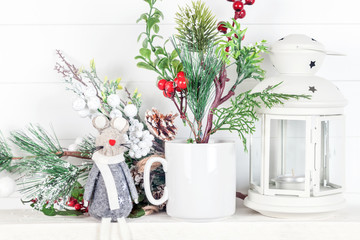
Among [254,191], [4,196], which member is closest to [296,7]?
[254,191]

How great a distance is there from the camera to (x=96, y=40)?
1030 millimetres

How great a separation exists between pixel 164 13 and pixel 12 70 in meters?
0.33

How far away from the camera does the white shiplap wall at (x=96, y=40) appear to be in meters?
1.03

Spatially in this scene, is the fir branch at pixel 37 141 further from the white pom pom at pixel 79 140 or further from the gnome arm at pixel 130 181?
the gnome arm at pixel 130 181

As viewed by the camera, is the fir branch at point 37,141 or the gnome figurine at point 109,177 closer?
the gnome figurine at point 109,177

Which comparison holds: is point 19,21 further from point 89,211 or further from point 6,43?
point 89,211

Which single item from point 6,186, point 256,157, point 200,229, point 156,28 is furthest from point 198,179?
point 6,186

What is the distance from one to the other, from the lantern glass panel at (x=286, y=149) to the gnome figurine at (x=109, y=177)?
285 millimetres

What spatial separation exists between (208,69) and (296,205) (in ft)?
0.94

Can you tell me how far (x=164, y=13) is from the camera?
1026 mm

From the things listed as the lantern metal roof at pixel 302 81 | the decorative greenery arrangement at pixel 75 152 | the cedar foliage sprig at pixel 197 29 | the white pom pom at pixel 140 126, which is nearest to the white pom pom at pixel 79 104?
the decorative greenery arrangement at pixel 75 152

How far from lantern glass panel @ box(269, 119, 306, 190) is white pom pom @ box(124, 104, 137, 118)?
27 centimetres

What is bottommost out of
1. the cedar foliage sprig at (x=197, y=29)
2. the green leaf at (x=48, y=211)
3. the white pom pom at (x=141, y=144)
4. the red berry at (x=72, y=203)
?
the green leaf at (x=48, y=211)

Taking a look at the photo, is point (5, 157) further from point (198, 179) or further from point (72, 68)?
point (198, 179)
